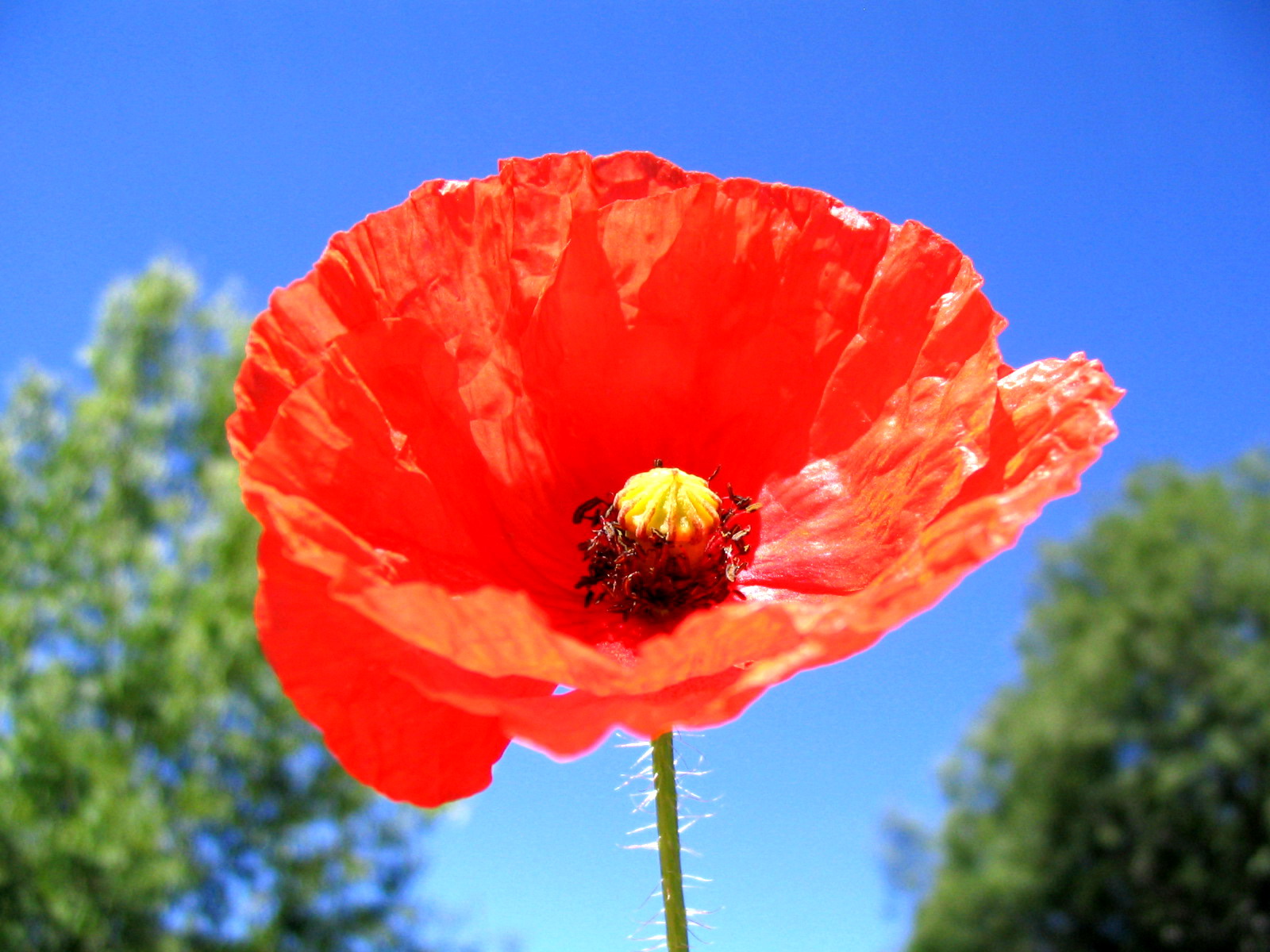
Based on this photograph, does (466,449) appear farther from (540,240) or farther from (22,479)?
(22,479)

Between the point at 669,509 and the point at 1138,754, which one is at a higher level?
the point at 1138,754

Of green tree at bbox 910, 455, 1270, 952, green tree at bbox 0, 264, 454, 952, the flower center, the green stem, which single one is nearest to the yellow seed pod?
the flower center

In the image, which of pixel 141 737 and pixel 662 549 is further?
pixel 141 737

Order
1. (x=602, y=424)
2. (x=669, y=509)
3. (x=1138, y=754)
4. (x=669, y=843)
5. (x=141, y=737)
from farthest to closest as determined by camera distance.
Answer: (x=1138, y=754) < (x=141, y=737) < (x=602, y=424) < (x=669, y=509) < (x=669, y=843)

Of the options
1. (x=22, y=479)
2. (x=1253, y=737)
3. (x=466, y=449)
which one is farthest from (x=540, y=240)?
(x=1253, y=737)

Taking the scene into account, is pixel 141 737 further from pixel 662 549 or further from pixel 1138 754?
pixel 1138 754

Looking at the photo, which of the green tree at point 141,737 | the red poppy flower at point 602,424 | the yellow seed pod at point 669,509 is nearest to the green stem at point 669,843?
the red poppy flower at point 602,424

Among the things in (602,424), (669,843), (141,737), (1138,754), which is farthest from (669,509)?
(1138,754)
